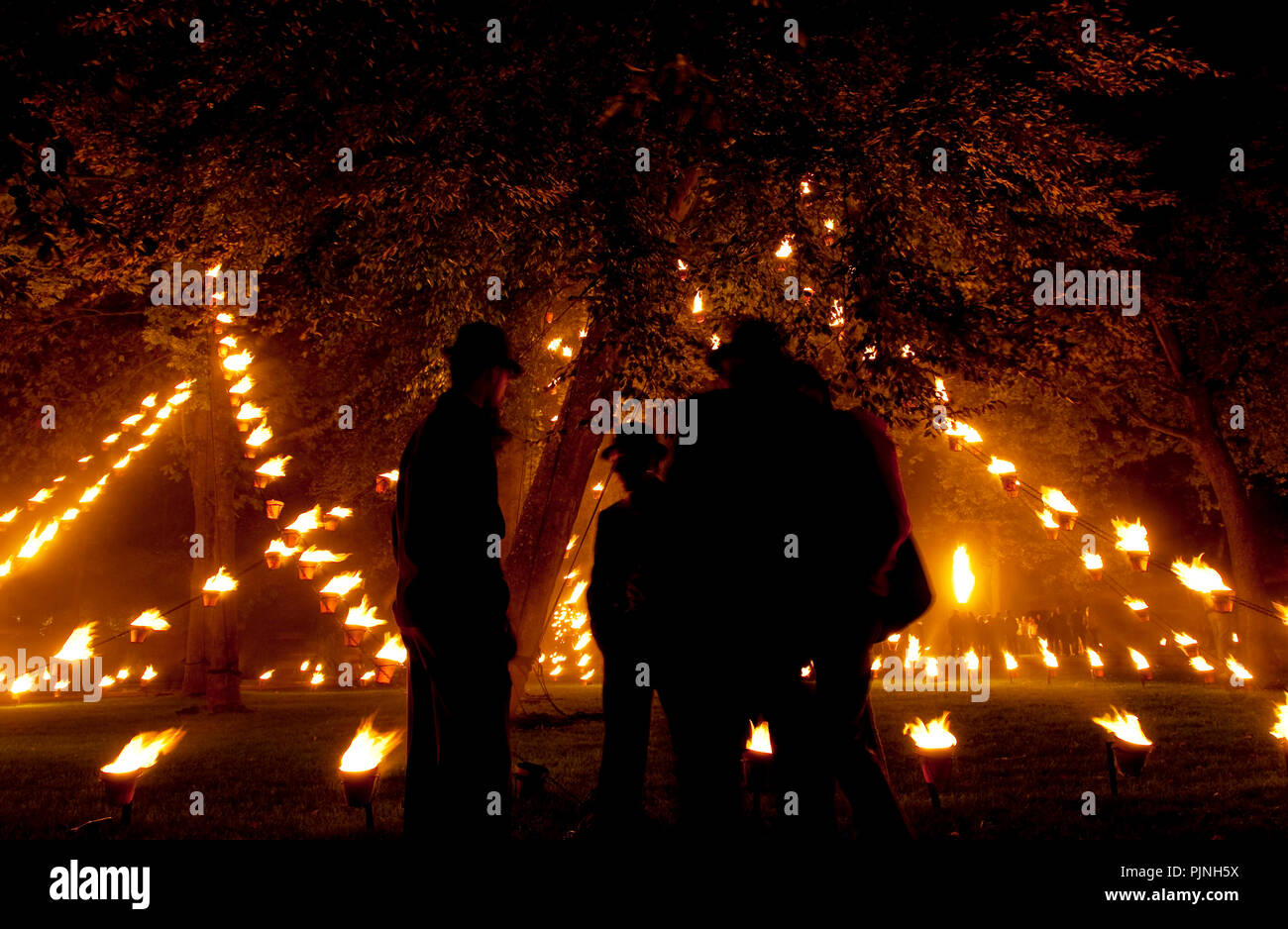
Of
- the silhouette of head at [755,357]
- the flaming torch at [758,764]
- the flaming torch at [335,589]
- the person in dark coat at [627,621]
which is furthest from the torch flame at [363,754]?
the flaming torch at [335,589]

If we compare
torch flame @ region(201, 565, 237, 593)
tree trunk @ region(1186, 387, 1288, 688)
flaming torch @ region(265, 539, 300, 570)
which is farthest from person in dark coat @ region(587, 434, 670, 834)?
tree trunk @ region(1186, 387, 1288, 688)

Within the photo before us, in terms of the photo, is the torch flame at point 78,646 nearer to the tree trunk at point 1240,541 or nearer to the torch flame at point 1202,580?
the torch flame at point 1202,580

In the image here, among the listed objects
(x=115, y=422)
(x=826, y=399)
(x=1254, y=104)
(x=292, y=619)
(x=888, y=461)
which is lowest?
(x=292, y=619)

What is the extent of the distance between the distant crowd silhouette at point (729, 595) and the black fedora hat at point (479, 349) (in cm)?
2

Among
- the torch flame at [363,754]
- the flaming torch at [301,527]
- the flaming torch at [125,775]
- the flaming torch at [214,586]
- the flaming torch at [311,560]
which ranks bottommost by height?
the flaming torch at [125,775]

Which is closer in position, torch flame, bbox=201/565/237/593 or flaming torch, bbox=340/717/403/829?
flaming torch, bbox=340/717/403/829

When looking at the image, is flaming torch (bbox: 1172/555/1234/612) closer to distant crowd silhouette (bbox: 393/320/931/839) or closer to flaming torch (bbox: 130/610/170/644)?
distant crowd silhouette (bbox: 393/320/931/839)

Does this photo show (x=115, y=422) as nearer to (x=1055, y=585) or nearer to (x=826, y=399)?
(x=826, y=399)

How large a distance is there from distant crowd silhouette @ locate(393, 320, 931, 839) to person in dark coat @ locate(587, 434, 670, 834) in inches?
25.9

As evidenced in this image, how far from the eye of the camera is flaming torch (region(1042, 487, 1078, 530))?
8.45 metres

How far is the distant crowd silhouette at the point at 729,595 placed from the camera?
10.9 feet

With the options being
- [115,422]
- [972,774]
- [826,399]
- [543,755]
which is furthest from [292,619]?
[826,399]
